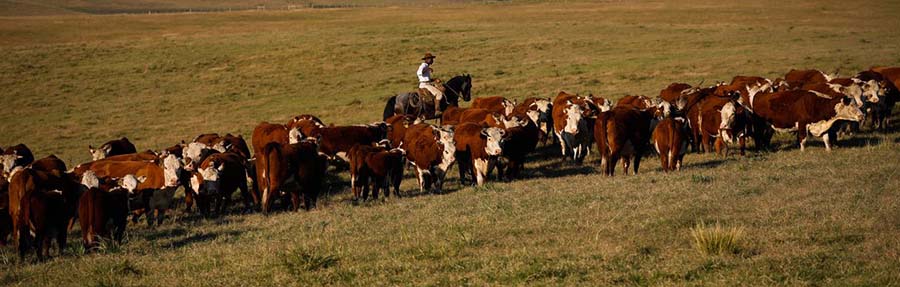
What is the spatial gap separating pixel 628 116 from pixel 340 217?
5952mm

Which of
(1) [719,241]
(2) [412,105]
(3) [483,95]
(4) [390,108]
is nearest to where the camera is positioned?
(1) [719,241]

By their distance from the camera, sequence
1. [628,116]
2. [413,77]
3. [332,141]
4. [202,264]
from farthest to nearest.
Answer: [413,77], [332,141], [628,116], [202,264]

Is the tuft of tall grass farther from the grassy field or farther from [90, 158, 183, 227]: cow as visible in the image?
[90, 158, 183, 227]: cow

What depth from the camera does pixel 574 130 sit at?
19.6 metres

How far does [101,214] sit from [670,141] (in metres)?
9.14

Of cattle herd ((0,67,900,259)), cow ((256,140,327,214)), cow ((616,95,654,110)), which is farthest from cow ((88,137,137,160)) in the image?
cow ((616,95,654,110))

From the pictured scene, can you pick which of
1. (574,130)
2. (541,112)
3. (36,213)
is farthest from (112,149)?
(574,130)

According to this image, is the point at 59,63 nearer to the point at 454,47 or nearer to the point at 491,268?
the point at 454,47

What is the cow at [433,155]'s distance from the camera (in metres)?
17.4

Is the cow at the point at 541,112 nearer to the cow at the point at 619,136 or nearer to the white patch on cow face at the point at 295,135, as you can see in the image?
the cow at the point at 619,136

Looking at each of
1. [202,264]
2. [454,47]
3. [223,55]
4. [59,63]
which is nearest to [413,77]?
[454,47]

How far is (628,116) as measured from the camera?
17188 mm

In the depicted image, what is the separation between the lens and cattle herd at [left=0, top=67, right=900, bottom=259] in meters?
13.0

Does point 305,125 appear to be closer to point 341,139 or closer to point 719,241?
point 341,139
